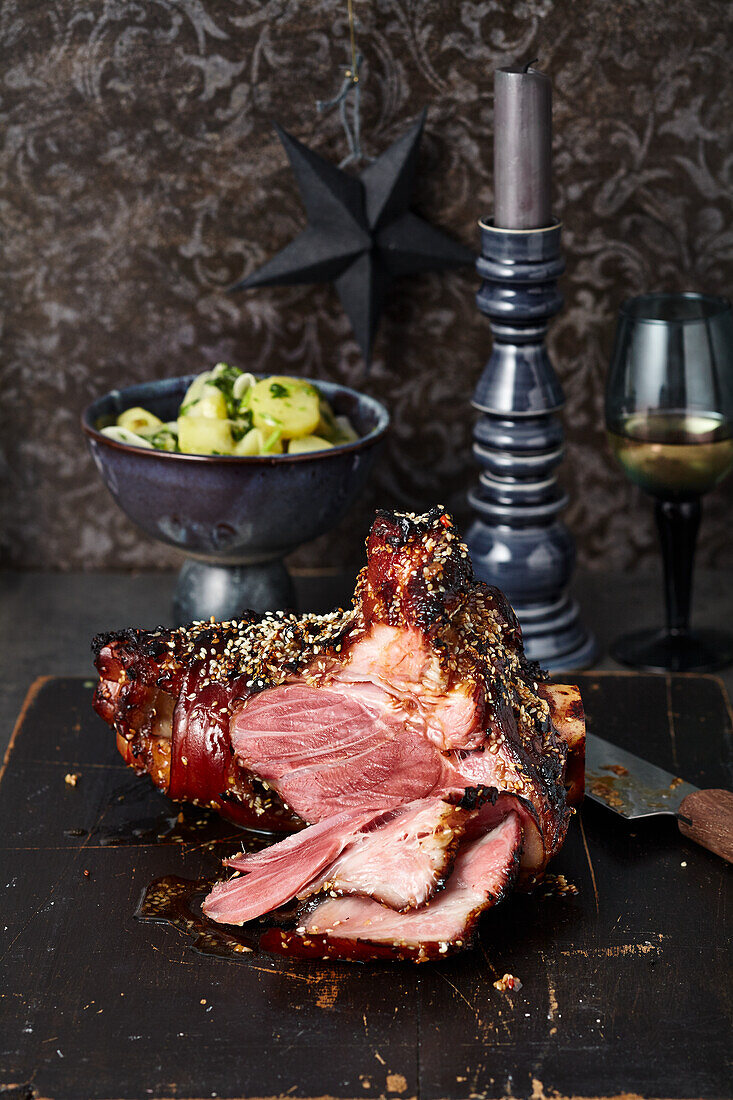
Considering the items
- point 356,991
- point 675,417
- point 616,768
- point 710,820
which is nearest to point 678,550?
point 675,417

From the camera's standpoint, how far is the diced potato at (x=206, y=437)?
5.00ft

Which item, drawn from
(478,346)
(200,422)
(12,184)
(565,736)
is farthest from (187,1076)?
(12,184)

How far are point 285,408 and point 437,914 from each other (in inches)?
29.9

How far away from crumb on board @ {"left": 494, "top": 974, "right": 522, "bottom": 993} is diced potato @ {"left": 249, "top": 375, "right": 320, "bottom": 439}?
0.80 metres

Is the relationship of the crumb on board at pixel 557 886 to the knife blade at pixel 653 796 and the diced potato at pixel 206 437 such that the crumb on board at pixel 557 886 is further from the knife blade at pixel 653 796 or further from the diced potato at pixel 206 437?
the diced potato at pixel 206 437

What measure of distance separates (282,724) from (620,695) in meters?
0.50

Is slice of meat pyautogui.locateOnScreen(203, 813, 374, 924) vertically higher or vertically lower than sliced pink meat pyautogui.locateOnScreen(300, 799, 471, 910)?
lower

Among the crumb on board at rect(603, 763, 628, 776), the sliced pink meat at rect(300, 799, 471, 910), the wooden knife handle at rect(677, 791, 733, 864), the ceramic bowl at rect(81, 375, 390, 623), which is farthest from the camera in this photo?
the ceramic bowl at rect(81, 375, 390, 623)

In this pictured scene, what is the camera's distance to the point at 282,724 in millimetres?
1109

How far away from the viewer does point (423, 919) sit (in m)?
1.00

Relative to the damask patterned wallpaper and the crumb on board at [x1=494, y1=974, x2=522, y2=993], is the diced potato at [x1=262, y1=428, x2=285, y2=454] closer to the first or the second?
the damask patterned wallpaper

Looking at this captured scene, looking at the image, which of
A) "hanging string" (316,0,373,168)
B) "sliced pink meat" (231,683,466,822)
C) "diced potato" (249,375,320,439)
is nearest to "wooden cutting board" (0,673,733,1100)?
"sliced pink meat" (231,683,466,822)

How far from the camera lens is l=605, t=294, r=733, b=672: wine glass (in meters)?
1.55

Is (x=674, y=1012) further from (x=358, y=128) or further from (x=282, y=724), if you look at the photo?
(x=358, y=128)
